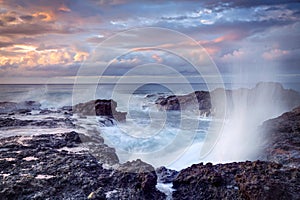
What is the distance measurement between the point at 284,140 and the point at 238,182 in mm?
4655

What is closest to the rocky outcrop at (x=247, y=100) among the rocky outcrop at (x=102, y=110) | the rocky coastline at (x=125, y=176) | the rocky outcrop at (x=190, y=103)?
the rocky outcrop at (x=190, y=103)

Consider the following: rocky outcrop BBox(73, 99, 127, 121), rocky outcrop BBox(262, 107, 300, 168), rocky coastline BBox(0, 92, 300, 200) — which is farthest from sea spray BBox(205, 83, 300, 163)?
rocky outcrop BBox(73, 99, 127, 121)

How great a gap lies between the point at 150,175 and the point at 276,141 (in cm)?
587

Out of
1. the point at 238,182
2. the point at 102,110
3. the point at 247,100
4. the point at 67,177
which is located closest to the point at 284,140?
the point at 238,182

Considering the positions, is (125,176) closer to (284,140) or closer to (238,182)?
(238,182)

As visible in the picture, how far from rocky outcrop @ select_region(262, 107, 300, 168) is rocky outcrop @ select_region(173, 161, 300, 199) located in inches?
57.4

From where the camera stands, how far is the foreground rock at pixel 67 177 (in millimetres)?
6801

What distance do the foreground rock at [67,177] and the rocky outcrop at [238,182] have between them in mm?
891

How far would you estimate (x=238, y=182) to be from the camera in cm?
692

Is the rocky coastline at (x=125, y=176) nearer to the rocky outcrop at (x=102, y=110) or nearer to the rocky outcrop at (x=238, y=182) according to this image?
the rocky outcrop at (x=238, y=182)

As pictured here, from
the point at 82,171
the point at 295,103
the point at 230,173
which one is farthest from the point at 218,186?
the point at 295,103

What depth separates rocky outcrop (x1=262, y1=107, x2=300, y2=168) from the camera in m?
8.95

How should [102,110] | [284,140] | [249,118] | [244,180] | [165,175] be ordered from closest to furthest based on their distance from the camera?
1. [244,180]
2. [165,175]
3. [284,140]
4. [249,118]
5. [102,110]

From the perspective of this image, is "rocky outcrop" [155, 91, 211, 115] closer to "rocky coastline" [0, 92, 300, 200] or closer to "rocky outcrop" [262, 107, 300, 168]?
"rocky outcrop" [262, 107, 300, 168]
